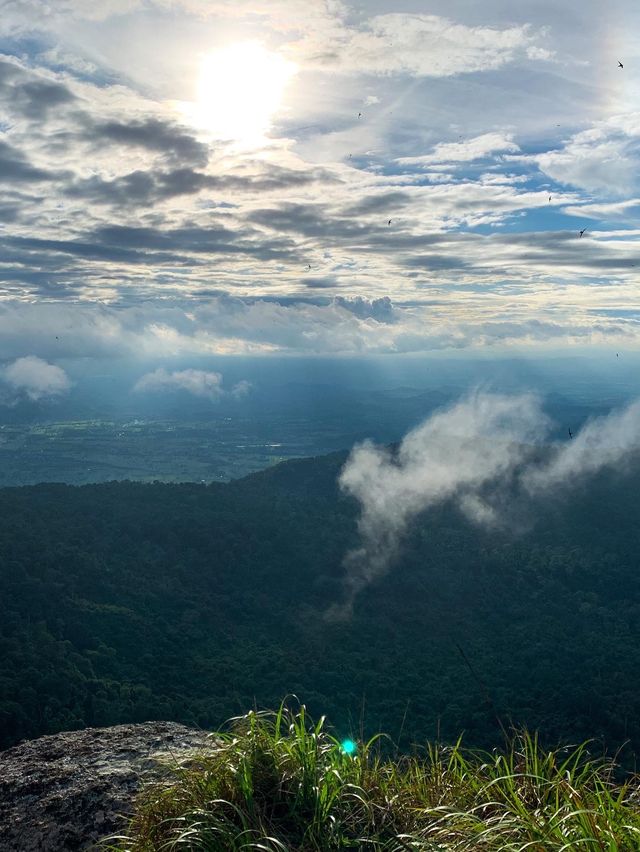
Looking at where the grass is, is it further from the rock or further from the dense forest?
the dense forest

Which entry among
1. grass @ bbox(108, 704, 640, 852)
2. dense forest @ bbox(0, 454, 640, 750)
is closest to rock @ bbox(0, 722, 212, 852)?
grass @ bbox(108, 704, 640, 852)

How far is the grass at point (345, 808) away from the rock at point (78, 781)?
469 mm

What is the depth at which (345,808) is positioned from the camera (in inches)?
193

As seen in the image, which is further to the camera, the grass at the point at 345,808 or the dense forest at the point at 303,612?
the dense forest at the point at 303,612

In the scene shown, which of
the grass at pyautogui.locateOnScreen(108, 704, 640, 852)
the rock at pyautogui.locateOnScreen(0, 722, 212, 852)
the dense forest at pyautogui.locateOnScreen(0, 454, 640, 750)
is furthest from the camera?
the dense forest at pyautogui.locateOnScreen(0, 454, 640, 750)

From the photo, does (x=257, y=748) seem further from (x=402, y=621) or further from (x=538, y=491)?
(x=538, y=491)

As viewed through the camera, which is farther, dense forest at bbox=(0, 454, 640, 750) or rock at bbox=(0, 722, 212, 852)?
dense forest at bbox=(0, 454, 640, 750)

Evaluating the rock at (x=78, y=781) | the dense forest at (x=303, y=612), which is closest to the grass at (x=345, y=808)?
the rock at (x=78, y=781)

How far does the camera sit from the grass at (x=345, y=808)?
4.34m

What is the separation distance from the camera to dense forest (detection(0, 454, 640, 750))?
51656 millimetres

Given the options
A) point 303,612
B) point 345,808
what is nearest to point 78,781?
point 345,808

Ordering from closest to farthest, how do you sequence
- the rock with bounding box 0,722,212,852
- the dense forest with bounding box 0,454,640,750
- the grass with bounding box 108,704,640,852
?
the grass with bounding box 108,704,640,852 < the rock with bounding box 0,722,212,852 < the dense forest with bounding box 0,454,640,750

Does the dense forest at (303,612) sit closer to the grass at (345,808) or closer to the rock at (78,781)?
the rock at (78,781)

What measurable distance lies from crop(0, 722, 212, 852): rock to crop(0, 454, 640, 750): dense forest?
2766 cm
